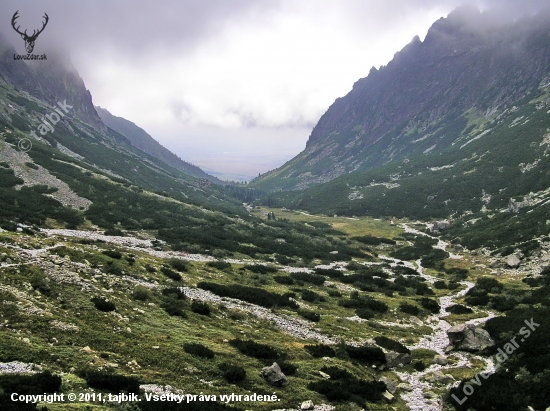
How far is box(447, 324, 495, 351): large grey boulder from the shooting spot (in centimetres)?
2602

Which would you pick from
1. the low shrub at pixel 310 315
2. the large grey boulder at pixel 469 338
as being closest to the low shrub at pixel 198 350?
the low shrub at pixel 310 315

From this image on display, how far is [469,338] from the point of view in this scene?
2647cm

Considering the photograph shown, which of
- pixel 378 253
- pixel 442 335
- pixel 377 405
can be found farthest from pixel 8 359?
pixel 378 253

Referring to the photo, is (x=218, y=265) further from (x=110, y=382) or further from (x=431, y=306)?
(x=110, y=382)

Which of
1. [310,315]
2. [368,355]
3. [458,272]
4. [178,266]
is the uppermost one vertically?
[458,272]

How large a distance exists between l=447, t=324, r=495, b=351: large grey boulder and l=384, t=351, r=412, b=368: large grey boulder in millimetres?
5376

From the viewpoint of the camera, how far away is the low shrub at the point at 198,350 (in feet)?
57.2

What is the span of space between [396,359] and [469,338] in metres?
6.96

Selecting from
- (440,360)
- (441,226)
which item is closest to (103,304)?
(440,360)

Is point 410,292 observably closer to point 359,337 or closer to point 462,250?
point 359,337

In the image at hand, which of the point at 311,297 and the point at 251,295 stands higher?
the point at 311,297

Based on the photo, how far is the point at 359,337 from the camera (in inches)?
1104

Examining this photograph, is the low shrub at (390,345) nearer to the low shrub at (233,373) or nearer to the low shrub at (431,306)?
the low shrub at (431,306)

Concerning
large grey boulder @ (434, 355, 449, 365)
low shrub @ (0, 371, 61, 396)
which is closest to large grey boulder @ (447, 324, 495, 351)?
large grey boulder @ (434, 355, 449, 365)
